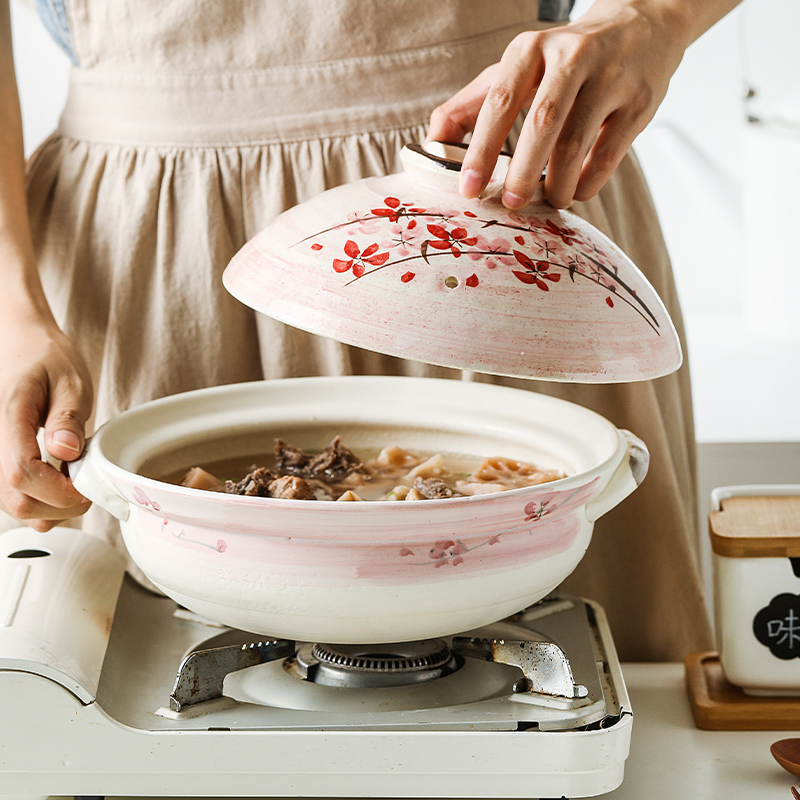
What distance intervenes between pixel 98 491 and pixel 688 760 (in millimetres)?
543

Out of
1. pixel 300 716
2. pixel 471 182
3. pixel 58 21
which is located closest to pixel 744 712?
pixel 300 716

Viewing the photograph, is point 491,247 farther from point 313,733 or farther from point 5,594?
point 5,594

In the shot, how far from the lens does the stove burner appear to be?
2.64ft

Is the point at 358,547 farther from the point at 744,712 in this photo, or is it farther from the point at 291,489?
the point at 744,712

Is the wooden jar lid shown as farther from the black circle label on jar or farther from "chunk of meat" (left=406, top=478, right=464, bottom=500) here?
"chunk of meat" (left=406, top=478, right=464, bottom=500)

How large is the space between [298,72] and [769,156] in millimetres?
1549

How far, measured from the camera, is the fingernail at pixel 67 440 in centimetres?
81

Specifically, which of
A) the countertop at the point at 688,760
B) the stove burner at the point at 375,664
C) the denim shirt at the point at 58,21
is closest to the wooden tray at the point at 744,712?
the countertop at the point at 688,760

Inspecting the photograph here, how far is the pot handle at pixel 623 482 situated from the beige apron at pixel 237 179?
0.32m

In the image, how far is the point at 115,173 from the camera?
44.4 inches

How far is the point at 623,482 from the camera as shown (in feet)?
2.66

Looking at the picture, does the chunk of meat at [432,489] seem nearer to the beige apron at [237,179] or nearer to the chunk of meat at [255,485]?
the chunk of meat at [255,485]

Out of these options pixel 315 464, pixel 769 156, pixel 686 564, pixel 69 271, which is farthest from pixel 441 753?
pixel 769 156

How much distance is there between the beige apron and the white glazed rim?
9 cm
